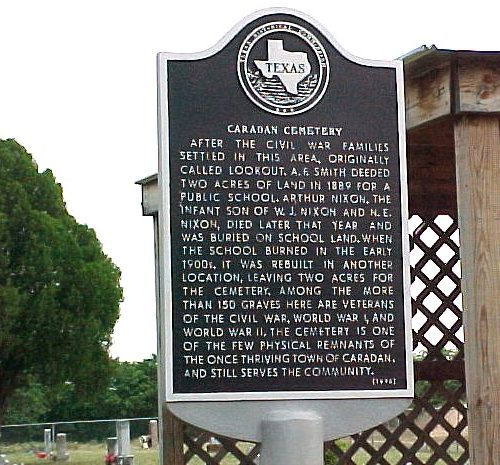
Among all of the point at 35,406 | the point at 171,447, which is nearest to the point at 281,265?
the point at 171,447

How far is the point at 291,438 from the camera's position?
21.9ft

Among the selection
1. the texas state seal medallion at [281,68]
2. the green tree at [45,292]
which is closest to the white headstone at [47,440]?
the green tree at [45,292]

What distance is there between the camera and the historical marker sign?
21.7 ft

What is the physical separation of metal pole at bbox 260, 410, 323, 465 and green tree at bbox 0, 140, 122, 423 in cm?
2429

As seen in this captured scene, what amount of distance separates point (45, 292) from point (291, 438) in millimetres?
25110

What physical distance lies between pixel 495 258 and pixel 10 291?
24.9 m

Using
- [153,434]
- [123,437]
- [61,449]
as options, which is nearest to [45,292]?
[61,449]

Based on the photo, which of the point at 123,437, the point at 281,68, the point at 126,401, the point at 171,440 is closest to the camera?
the point at 281,68

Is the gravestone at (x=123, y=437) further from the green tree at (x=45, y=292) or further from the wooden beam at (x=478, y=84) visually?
the wooden beam at (x=478, y=84)

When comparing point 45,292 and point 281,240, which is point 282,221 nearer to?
point 281,240

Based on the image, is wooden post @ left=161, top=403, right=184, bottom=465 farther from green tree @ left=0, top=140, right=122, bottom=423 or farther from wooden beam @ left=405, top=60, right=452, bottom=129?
green tree @ left=0, top=140, right=122, bottom=423

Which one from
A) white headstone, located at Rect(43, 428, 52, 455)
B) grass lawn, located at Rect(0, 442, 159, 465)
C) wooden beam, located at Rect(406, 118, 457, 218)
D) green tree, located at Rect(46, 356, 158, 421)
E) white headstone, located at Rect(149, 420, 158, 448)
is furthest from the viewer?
green tree, located at Rect(46, 356, 158, 421)

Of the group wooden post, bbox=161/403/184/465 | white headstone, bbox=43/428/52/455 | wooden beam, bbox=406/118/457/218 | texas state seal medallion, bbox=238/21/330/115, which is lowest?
white headstone, bbox=43/428/52/455

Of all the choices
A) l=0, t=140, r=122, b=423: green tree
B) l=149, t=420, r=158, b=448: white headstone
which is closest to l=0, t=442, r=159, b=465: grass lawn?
l=149, t=420, r=158, b=448: white headstone
